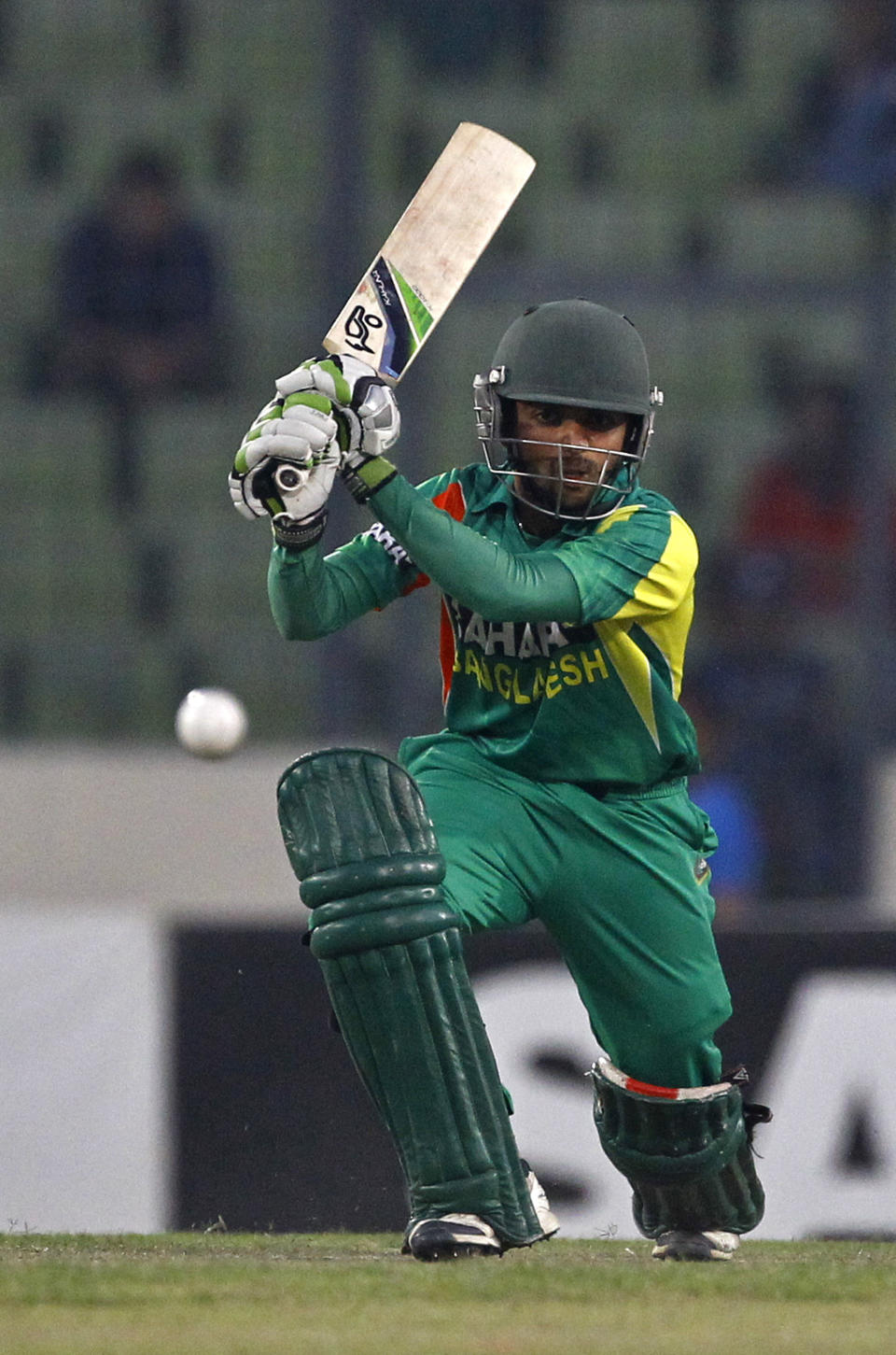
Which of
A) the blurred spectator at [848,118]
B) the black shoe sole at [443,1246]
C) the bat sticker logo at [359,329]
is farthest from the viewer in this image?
the blurred spectator at [848,118]

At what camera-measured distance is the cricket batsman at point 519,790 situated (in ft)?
9.59

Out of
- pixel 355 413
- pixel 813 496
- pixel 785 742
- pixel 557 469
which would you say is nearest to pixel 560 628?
pixel 557 469

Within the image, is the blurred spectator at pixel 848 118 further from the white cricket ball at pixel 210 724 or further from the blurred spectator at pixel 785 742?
the white cricket ball at pixel 210 724

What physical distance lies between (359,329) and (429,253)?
7.6 inches

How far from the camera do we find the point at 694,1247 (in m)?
3.41

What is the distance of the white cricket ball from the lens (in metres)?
4.07

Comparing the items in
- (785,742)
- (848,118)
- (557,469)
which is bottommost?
(785,742)

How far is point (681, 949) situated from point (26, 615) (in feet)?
12.8

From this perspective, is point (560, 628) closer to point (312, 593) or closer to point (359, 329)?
point (312, 593)

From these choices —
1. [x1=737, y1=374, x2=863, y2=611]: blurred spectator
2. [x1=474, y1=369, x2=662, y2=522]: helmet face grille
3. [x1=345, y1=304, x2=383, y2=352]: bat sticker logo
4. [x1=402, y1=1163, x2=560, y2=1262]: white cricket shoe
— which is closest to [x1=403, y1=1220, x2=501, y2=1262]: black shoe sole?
[x1=402, y1=1163, x2=560, y2=1262]: white cricket shoe

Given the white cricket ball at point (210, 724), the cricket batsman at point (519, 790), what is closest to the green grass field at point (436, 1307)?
the cricket batsman at point (519, 790)

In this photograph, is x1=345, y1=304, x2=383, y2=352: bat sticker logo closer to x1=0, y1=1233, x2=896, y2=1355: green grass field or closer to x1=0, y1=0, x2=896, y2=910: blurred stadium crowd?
x1=0, y1=1233, x2=896, y2=1355: green grass field

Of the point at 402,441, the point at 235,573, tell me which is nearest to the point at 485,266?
the point at 402,441

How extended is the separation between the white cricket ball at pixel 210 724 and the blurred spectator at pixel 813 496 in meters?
2.68
